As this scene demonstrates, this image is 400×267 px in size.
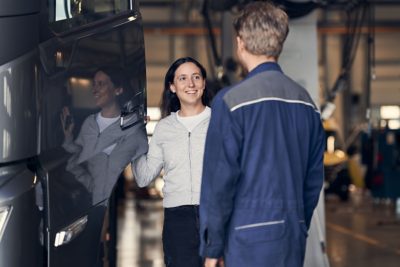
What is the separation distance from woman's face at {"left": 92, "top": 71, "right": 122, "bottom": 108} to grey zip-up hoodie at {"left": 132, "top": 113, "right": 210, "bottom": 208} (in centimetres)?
41

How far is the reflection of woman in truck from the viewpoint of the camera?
470 centimetres

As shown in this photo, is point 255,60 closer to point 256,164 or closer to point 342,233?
point 256,164

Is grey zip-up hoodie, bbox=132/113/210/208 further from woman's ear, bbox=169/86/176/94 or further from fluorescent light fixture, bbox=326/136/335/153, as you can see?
fluorescent light fixture, bbox=326/136/335/153

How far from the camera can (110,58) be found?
16.1ft

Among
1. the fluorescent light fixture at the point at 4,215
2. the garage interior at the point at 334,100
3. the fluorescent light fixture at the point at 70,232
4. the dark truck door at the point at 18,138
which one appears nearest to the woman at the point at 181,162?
the fluorescent light fixture at the point at 70,232

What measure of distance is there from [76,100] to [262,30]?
3.23 feet

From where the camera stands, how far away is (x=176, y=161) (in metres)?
5.15

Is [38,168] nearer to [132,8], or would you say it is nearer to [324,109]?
[132,8]

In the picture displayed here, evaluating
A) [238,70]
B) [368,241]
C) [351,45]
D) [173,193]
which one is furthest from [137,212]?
[173,193]

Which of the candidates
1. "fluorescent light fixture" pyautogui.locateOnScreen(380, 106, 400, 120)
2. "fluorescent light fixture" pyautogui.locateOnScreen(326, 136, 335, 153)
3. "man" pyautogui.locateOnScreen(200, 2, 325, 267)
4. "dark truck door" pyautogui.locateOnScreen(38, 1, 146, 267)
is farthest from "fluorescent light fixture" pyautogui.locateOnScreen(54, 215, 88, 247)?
"fluorescent light fixture" pyautogui.locateOnScreen(380, 106, 400, 120)

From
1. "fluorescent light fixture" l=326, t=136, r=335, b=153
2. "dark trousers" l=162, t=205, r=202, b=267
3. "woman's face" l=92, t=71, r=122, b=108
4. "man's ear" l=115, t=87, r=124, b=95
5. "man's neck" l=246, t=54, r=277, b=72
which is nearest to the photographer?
"man's neck" l=246, t=54, r=277, b=72

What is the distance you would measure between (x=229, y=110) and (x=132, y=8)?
126 cm

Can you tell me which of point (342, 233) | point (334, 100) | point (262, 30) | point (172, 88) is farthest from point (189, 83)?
point (342, 233)

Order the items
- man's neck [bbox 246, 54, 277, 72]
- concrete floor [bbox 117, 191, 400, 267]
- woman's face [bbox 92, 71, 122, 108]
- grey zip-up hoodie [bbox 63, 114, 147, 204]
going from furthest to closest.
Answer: concrete floor [bbox 117, 191, 400, 267] < woman's face [bbox 92, 71, 122, 108] < grey zip-up hoodie [bbox 63, 114, 147, 204] < man's neck [bbox 246, 54, 277, 72]
